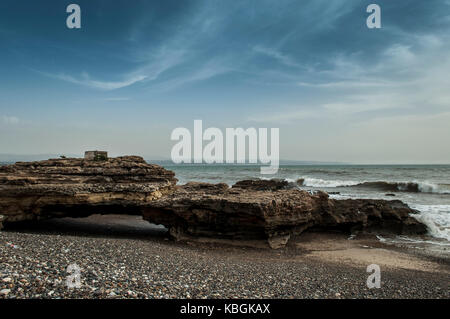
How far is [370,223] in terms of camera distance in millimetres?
16078

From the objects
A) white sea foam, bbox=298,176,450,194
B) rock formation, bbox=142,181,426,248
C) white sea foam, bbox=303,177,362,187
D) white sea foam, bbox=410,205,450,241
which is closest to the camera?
rock formation, bbox=142,181,426,248

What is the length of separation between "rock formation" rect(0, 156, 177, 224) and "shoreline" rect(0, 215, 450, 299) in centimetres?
115

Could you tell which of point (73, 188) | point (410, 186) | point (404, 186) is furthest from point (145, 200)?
point (404, 186)

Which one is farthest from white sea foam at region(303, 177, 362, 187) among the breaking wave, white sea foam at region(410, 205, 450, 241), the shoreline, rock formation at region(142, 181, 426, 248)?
the shoreline

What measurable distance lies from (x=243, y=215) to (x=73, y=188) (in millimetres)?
7991

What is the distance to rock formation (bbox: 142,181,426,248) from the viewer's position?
1248 cm

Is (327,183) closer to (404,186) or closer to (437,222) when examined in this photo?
(404,186)

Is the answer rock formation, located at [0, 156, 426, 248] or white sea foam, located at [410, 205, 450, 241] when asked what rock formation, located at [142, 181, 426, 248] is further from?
white sea foam, located at [410, 205, 450, 241]

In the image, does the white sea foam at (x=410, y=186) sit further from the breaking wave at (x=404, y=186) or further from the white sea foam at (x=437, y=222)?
the white sea foam at (x=437, y=222)

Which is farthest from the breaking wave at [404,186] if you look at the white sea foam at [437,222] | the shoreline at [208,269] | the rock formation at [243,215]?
the shoreline at [208,269]

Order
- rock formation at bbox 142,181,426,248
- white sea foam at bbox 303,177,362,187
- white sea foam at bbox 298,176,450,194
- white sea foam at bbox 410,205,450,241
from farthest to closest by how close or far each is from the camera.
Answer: white sea foam at bbox 303,177,362,187 → white sea foam at bbox 298,176,450,194 → white sea foam at bbox 410,205,450,241 → rock formation at bbox 142,181,426,248

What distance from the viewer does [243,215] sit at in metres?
12.5
